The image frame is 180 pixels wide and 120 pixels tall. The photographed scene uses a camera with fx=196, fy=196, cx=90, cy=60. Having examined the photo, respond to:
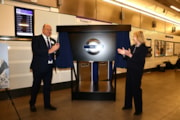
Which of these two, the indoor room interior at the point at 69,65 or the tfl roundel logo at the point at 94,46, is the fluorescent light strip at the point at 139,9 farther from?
the tfl roundel logo at the point at 94,46

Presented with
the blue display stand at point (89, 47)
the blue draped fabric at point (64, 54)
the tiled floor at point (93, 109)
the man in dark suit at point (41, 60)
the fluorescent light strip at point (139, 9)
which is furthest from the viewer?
the fluorescent light strip at point (139, 9)

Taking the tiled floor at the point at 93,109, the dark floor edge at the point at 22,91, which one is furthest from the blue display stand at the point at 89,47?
the dark floor edge at the point at 22,91

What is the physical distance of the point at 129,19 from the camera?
27.8 feet

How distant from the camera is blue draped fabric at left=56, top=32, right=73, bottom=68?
14.9 feet

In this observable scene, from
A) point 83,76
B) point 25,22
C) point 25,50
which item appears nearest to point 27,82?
point 25,50

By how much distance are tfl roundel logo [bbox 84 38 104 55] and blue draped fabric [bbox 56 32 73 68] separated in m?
0.49

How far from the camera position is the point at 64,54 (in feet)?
15.1

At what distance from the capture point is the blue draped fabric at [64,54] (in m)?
4.54

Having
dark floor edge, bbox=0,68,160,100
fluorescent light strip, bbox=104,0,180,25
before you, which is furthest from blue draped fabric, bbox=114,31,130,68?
fluorescent light strip, bbox=104,0,180,25

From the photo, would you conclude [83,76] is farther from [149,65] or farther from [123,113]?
[149,65]

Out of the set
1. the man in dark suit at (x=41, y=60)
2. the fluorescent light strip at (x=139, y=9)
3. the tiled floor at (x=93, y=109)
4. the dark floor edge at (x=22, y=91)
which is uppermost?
the fluorescent light strip at (x=139, y=9)

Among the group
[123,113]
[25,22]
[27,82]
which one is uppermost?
[25,22]

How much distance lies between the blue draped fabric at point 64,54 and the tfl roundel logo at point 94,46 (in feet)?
1.61

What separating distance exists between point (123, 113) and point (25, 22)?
321 cm
